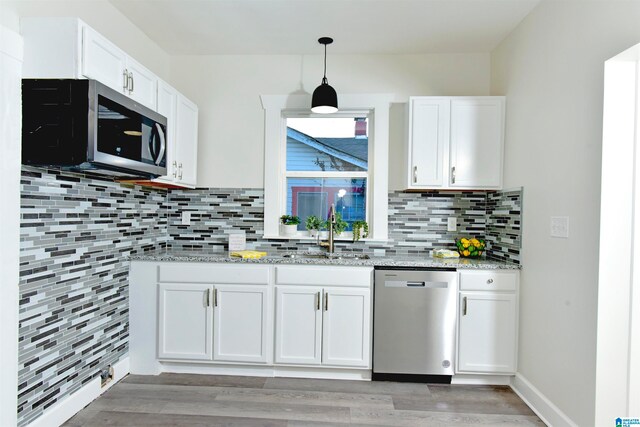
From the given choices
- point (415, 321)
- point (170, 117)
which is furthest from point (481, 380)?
point (170, 117)

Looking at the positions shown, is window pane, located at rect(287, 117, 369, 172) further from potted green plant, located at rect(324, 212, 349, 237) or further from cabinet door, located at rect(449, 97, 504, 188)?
cabinet door, located at rect(449, 97, 504, 188)

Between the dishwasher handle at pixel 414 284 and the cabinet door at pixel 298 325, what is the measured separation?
0.50m

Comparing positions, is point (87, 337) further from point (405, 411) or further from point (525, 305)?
point (525, 305)

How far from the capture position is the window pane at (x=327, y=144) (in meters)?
3.23

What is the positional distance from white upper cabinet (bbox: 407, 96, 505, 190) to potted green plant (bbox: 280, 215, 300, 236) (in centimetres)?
101

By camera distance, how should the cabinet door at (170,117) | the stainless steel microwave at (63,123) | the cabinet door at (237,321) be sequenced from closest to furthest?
Answer: the stainless steel microwave at (63,123) < the cabinet door at (170,117) < the cabinet door at (237,321)

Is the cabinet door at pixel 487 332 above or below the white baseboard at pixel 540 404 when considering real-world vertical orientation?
above

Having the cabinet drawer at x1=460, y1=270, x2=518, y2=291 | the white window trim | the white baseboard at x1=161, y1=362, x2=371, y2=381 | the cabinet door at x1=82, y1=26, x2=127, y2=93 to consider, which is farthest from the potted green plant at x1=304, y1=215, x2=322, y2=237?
the cabinet door at x1=82, y1=26, x2=127, y2=93

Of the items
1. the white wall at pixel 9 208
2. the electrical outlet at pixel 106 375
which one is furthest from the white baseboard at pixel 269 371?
the white wall at pixel 9 208

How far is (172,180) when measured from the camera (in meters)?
2.70

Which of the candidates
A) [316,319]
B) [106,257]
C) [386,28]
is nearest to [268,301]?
[316,319]

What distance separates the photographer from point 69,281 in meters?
2.06

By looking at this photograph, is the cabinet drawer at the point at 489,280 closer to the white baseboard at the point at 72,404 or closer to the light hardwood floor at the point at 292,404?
the light hardwood floor at the point at 292,404

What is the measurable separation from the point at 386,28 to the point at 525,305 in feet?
7.23
